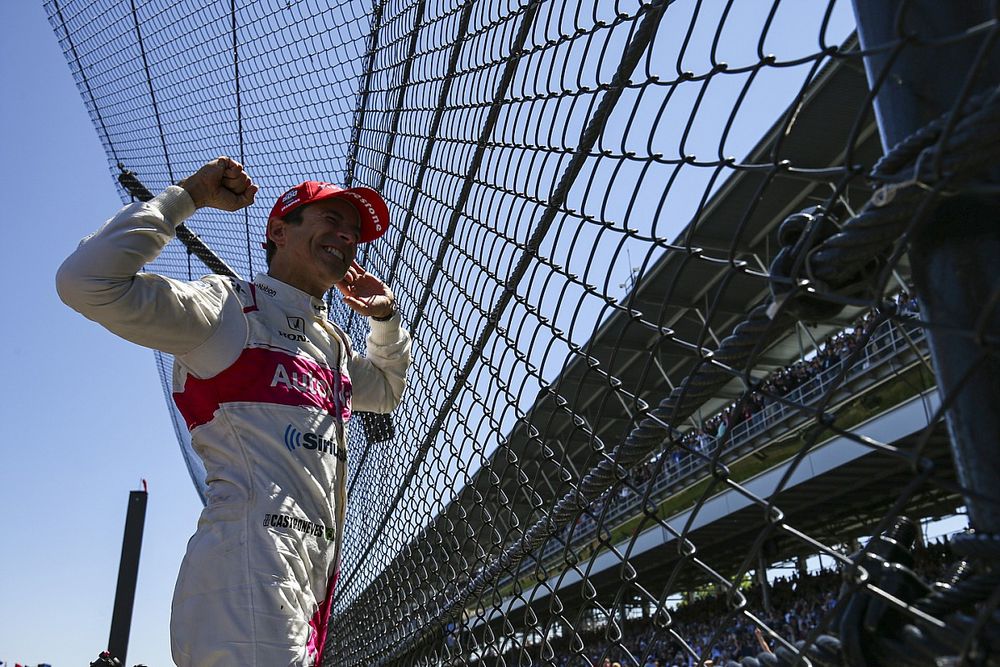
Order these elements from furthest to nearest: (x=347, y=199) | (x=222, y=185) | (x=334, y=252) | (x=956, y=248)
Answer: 1. (x=347, y=199)
2. (x=334, y=252)
3. (x=222, y=185)
4. (x=956, y=248)

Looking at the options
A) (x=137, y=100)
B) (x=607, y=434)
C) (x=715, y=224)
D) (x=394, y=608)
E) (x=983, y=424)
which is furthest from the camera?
(x=607, y=434)

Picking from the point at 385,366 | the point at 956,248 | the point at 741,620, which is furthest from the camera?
the point at 741,620

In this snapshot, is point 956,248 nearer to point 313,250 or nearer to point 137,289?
point 137,289

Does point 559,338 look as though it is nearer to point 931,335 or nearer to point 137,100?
point 931,335

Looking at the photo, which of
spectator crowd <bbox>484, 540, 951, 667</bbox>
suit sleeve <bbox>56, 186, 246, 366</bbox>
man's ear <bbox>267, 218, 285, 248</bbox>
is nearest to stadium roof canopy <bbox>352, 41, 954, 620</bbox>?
man's ear <bbox>267, 218, 285, 248</bbox>

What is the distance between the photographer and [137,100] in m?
6.39

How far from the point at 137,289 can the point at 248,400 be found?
336mm

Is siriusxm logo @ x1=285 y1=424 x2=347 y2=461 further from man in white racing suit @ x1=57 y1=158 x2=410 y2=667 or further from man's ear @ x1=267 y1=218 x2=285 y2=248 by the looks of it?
man's ear @ x1=267 y1=218 x2=285 y2=248

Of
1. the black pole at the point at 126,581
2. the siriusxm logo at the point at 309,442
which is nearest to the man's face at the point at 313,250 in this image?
Result: the siriusxm logo at the point at 309,442

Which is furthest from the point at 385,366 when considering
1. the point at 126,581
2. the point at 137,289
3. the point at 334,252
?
the point at 126,581

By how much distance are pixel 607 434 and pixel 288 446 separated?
668 inches

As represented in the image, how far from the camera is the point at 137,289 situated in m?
1.92

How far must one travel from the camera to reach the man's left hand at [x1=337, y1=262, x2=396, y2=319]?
281 cm

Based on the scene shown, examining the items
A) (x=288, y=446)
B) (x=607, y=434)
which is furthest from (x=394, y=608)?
(x=607, y=434)
